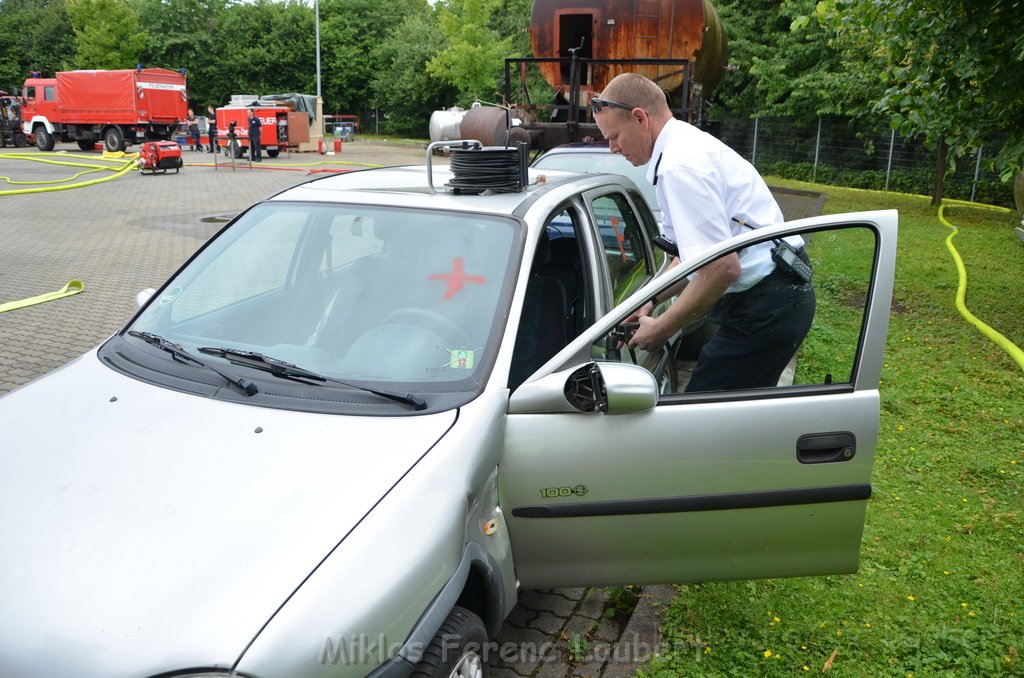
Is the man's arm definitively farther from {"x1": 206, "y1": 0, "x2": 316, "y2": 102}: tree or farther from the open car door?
{"x1": 206, "y1": 0, "x2": 316, "y2": 102}: tree

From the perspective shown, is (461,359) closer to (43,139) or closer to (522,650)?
(522,650)

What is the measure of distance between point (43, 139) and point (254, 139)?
1077 cm

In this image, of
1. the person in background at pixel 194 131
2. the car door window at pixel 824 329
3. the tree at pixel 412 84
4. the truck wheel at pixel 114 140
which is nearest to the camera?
the car door window at pixel 824 329

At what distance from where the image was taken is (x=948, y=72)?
751 centimetres

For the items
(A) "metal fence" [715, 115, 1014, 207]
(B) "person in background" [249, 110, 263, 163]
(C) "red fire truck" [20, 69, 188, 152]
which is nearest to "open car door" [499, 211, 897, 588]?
(A) "metal fence" [715, 115, 1014, 207]

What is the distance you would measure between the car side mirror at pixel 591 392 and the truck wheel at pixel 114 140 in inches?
1329

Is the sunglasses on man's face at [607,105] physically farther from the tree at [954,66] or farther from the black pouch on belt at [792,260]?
the tree at [954,66]

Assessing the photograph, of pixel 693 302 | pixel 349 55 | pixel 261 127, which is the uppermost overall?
pixel 349 55

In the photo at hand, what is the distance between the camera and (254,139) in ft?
94.2

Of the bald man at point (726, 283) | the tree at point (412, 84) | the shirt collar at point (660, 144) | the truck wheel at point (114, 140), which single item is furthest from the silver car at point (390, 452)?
the tree at point (412, 84)

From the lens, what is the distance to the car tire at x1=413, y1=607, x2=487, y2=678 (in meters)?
2.23

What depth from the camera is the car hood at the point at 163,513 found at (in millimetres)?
1892

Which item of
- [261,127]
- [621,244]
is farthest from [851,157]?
[621,244]

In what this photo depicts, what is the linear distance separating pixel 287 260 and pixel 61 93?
34344mm
